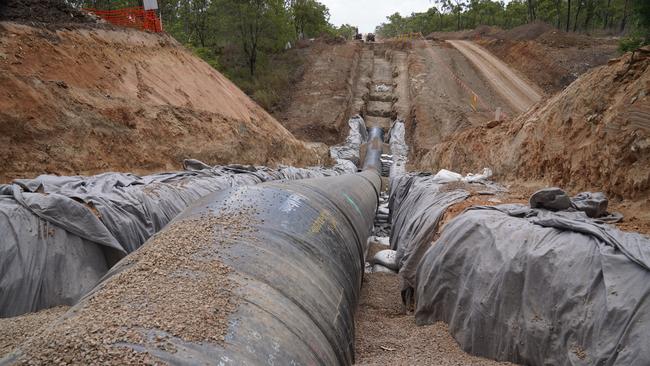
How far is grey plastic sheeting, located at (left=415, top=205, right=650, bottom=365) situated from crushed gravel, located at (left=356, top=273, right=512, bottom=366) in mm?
153

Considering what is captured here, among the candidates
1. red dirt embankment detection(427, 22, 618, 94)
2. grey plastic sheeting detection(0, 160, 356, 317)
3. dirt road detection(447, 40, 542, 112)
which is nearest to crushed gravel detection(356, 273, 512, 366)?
grey plastic sheeting detection(0, 160, 356, 317)

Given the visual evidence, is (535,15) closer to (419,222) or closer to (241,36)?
(241,36)

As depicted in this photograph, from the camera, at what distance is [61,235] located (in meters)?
4.00

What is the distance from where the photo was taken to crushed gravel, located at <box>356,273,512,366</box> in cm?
351

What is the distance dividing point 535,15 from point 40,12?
5342 cm

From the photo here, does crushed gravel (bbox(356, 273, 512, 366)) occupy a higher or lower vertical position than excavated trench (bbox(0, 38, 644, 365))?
lower

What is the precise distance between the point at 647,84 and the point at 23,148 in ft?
33.2

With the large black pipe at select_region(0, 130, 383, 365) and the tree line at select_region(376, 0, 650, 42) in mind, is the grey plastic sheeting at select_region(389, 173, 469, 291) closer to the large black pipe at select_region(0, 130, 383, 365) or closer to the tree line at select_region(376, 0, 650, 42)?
the large black pipe at select_region(0, 130, 383, 365)

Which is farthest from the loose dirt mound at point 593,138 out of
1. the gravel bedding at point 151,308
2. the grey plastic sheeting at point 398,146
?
the grey plastic sheeting at point 398,146

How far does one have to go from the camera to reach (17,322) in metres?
2.95

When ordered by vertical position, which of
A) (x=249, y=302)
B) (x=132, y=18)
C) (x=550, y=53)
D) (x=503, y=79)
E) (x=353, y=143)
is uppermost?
(x=132, y=18)

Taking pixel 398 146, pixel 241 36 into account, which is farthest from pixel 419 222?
pixel 241 36

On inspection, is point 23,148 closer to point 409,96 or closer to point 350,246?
point 350,246

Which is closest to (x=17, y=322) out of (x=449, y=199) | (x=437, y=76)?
(x=449, y=199)
